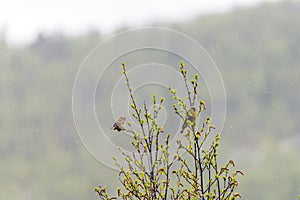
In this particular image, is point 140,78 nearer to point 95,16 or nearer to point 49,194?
point 95,16

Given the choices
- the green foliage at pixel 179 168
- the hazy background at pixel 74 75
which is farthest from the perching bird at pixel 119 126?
the hazy background at pixel 74 75

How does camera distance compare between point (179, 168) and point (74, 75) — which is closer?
point (179, 168)

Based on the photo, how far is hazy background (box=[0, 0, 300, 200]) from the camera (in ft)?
5.85

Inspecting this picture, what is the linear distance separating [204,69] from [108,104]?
44 cm

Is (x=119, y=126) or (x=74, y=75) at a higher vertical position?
(x=74, y=75)

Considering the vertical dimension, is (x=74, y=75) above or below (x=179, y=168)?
above

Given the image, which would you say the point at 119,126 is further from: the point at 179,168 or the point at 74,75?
the point at 74,75

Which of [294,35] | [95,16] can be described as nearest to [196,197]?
[95,16]

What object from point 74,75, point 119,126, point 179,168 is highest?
point 74,75

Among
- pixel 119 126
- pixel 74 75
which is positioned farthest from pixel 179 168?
pixel 74 75

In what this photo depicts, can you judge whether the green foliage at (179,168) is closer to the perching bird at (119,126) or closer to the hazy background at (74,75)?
the perching bird at (119,126)

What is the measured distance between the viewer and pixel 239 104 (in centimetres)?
183

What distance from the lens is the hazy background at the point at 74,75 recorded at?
5.85ft

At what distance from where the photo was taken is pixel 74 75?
71.0 inches
